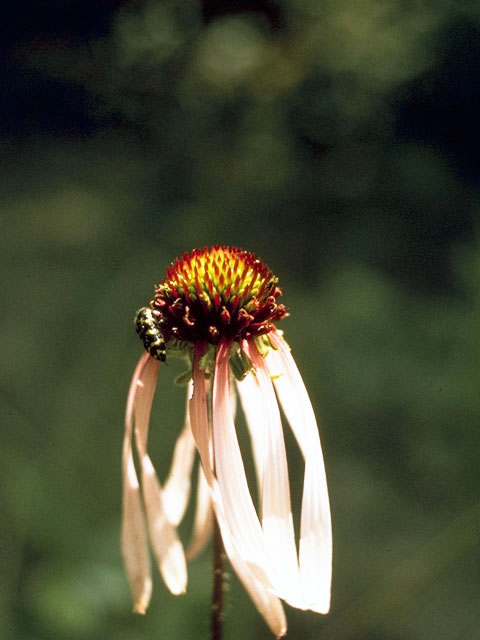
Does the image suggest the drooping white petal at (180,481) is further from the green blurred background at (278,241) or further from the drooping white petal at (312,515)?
the green blurred background at (278,241)

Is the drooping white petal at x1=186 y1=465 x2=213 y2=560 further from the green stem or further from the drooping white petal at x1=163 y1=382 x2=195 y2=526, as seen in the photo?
the green stem

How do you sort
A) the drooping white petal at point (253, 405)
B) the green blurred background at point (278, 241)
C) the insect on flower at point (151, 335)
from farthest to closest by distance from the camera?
1. the green blurred background at point (278, 241)
2. the drooping white petal at point (253, 405)
3. the insect on flower at point (151, 335)

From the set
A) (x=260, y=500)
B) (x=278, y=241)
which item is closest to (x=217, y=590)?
(x=260, y=500)

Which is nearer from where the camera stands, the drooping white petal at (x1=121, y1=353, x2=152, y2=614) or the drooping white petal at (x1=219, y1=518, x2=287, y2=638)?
the drooping white petal at (x1=219, y1=518, x2=287, y2=638)

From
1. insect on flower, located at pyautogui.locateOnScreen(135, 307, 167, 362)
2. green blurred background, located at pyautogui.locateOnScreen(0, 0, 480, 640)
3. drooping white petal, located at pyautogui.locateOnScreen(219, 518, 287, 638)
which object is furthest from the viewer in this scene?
green blurred background, located at pyautogui.locateOnScreen(0, 0, 480, 640)

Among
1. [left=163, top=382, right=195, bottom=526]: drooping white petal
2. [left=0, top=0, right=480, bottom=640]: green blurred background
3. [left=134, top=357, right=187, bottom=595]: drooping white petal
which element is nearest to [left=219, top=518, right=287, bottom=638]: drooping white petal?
[left=134, top=357, right=187, bottom=595]: drooping white petal

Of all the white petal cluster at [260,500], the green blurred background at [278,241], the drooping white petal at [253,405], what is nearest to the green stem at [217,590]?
the white petal cluster at [260,500]

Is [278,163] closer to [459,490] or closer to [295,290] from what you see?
[295,290]
